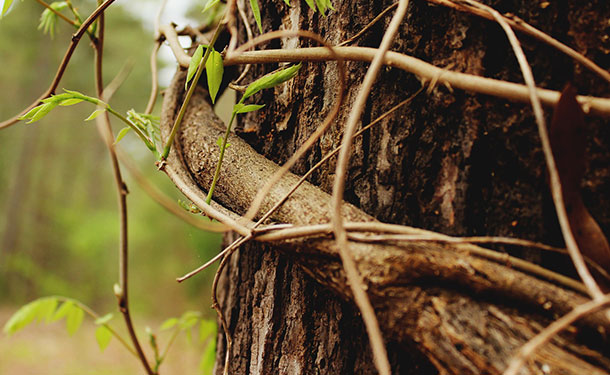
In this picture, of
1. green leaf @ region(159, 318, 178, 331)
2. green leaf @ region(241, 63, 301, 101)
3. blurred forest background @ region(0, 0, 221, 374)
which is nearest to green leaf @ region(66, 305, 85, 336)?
green leaf @ region(159, 318, 178, 331)

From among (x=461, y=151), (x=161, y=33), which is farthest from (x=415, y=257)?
(x=161, y=33)

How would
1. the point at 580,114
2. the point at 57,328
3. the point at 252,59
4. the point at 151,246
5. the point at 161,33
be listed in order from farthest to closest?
the point at 151,246
the point at 57,328
the point at 161,33
the point at 252,59
the point at 580,114

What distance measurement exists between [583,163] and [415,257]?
0.60 feet

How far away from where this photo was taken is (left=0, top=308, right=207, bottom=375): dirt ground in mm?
5055

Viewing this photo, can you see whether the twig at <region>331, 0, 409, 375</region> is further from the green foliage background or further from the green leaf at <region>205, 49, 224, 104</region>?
the green foliage background

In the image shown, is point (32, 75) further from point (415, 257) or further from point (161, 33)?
point (415, 257)

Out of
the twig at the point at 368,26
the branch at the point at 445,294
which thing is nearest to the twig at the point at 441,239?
the branch at the point at 445,294

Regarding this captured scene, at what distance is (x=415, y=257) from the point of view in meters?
0.40

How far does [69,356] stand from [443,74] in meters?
6.68

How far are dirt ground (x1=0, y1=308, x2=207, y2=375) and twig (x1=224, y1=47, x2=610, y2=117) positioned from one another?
15.7ft

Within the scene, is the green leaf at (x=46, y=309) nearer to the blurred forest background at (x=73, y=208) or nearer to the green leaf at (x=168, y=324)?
the green leaf at (x=168, y=324)

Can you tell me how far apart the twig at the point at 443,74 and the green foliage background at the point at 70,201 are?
657 centimetres

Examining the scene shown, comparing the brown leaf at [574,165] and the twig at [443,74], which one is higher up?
the twig at [443,74]

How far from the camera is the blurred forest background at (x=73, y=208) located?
24.6 ft
